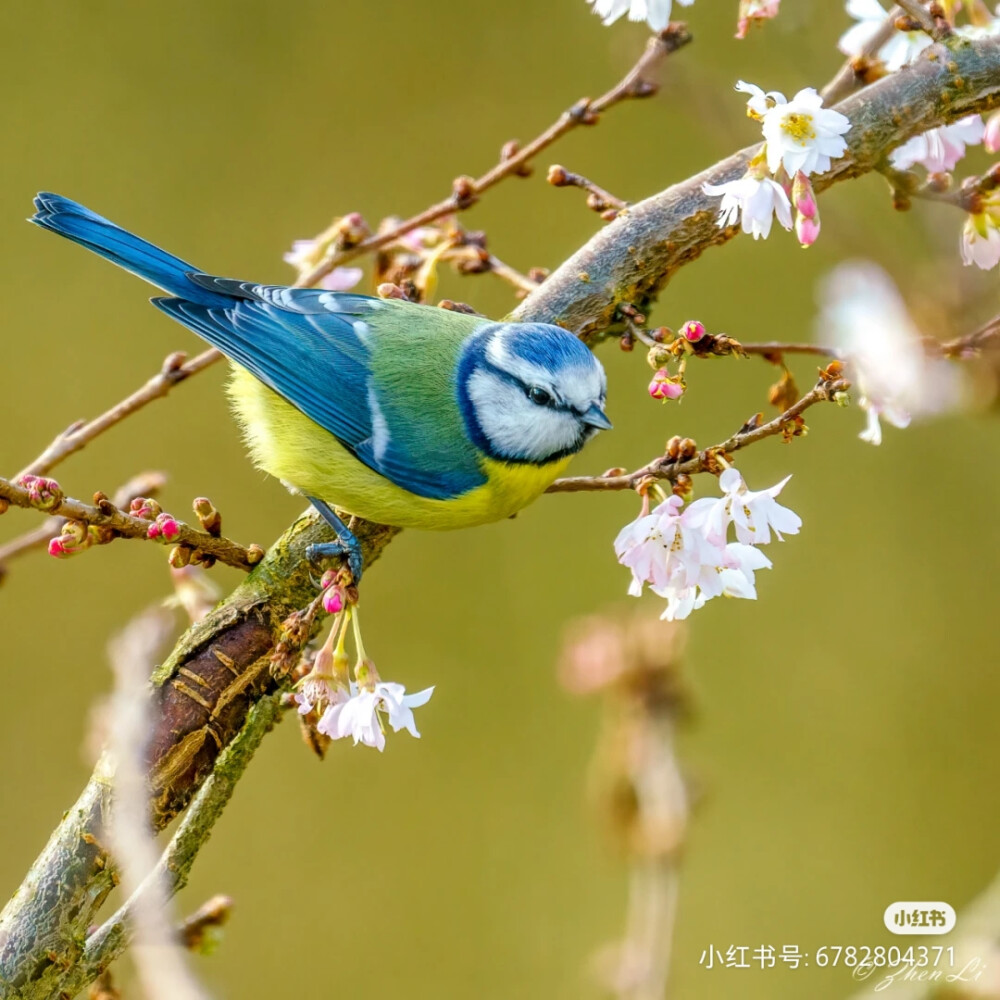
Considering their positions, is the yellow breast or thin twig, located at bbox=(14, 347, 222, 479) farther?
the yellow breast

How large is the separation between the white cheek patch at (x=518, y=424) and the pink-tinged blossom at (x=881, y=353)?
0.41m

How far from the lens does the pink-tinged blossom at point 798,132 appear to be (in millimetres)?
1092

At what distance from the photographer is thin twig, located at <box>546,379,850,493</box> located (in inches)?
38.9

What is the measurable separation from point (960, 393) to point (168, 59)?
2.48m

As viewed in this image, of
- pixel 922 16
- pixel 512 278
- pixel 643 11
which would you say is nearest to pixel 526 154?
pixel 512 278

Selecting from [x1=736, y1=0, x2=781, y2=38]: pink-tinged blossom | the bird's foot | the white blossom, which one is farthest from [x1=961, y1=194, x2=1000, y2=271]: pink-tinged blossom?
the bird's foot

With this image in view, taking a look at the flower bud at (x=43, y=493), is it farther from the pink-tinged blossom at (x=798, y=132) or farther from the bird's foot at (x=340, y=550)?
the pink-tinged blossom at (x=798, y=132)

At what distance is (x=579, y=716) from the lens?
9.75 feet

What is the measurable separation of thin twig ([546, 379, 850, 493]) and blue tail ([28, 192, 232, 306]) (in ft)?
2.48

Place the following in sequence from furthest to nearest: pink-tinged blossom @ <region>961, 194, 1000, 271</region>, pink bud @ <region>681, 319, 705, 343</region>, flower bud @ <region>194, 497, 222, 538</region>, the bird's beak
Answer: the bird's beak → pink-tinged blossom @ <region>961, 194, 1000, 271</region> → flower bud @ <region>194, 497, 222, 538</region> → pink bud @ <region>681, 319, 705, 343</region>

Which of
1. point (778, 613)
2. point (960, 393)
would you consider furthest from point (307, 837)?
point (960, 393)

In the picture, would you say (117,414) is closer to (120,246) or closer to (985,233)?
(120,246)

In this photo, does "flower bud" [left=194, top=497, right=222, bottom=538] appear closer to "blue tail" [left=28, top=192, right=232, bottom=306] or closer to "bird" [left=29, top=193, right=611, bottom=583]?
"bird" [left=29, top=193, right=611, bottom=583]

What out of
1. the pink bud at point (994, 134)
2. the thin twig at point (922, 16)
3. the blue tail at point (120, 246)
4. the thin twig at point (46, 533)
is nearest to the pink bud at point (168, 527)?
the thin twig at point (46, 533)
